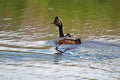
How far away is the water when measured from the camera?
1449 centimetres

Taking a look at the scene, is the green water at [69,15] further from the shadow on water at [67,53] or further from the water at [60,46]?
the shadow on water at [67,53]

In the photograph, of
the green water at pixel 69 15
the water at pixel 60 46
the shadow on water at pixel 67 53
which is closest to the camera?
the water at pixel 60 46

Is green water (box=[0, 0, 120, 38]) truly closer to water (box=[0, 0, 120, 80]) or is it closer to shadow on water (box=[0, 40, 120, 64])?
water (box=[0, 0, 120, 80])

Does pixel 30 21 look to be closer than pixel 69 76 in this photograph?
No

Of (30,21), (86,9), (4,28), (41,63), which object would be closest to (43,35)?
(4,28)

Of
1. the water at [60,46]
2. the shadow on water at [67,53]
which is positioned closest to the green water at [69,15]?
the water at [60,46]

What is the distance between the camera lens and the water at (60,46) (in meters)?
14.5

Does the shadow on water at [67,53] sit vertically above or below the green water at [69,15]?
below

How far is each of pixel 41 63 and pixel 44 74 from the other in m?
1.60

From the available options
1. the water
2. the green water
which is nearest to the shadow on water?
the water

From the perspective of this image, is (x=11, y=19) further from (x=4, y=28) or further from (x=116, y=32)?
(x=116, y=32)

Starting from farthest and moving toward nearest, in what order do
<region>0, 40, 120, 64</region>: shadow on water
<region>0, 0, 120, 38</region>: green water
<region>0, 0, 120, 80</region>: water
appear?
<region>0, 0, 120, 38</region>: green water → <region>0, 40, 120, 64</region>: shadow on water → <region>0, 0, 120, 80</region>: water

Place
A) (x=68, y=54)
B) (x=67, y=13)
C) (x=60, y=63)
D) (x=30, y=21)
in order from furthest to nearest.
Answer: (x=67, y=13) → (x=30, y=21) → (x=68, y=54) → (x=60, y=63)

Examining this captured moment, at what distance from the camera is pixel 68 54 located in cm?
1727
